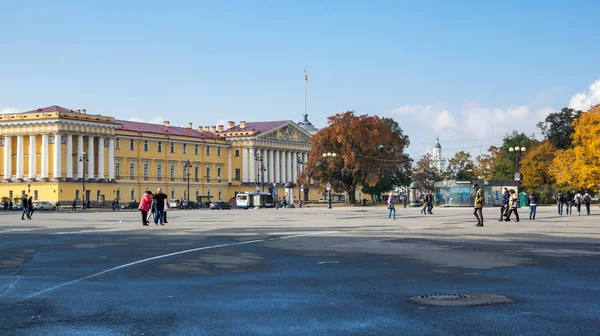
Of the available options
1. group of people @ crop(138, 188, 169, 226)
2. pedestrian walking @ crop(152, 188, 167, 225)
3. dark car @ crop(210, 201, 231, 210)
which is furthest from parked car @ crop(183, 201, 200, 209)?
pedestrian walking @ crop(152, 188, 167, 225)

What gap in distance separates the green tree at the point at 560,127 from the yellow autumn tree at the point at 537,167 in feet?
36.1

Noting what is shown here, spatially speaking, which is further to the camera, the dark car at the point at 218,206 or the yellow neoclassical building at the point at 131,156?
the yellow neoclassical building at the point at 131,156

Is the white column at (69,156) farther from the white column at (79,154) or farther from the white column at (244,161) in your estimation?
the white column at (244,161)

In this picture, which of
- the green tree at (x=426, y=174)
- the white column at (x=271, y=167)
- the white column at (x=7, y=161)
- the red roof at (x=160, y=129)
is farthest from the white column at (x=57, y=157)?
the green tree at (x=426, y=174)

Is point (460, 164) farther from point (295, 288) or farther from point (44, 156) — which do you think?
point (295, 288)

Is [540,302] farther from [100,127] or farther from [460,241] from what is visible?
[100,127]

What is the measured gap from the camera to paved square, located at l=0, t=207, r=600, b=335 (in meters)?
8.52

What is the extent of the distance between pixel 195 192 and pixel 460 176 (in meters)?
50.0

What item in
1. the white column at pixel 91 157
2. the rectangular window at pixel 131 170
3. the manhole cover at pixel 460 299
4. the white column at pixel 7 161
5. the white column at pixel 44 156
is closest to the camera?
the manhole cover at pixel 460 299

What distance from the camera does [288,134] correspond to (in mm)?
156750

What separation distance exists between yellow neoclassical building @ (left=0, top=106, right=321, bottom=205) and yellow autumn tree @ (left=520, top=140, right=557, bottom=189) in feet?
118

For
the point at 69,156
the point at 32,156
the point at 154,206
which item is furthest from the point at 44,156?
the point at 154,206

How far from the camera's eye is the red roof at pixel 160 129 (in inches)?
5074

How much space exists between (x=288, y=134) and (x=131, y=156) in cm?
4071
